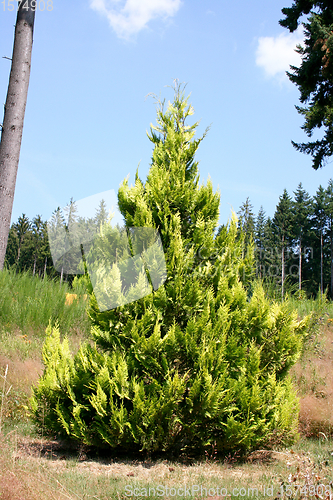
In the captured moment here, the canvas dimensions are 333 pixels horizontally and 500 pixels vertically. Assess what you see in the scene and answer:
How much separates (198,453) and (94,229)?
3316 millimetres

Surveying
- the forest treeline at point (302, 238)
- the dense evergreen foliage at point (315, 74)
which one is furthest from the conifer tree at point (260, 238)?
the dense evergreen foliage at point (315, 74)

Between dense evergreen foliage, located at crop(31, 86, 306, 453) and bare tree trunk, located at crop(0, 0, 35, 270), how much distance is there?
418 centimetres

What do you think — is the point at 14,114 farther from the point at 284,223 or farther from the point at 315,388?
the point at 284,223

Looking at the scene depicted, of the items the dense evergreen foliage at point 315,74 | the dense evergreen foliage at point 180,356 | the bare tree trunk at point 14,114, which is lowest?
the dense evergreen foliage at point 180,356

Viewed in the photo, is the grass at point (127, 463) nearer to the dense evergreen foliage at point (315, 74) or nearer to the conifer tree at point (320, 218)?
the dense evergreen foliage at point (315, 74)

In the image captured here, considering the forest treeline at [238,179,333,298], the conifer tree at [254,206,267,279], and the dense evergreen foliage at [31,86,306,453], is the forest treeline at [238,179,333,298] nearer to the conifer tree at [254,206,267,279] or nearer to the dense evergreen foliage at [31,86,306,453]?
the conifer tree at [254,206,267,279]

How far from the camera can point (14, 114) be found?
26.1ft

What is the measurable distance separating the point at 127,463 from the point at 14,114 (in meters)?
7.64

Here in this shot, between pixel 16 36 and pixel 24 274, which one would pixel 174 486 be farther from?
pixel 16 36

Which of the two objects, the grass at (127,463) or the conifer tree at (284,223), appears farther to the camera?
the conifer tree at (284,223)

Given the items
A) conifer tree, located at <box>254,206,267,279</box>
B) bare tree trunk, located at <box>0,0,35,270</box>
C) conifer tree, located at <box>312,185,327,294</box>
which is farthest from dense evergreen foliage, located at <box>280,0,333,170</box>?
conifer tree, located at <box>312,185,327,294</box>

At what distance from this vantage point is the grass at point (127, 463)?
3045 mm

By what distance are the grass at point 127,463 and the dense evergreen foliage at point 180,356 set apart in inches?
10.1

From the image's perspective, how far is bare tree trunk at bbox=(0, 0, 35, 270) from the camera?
307 inches
